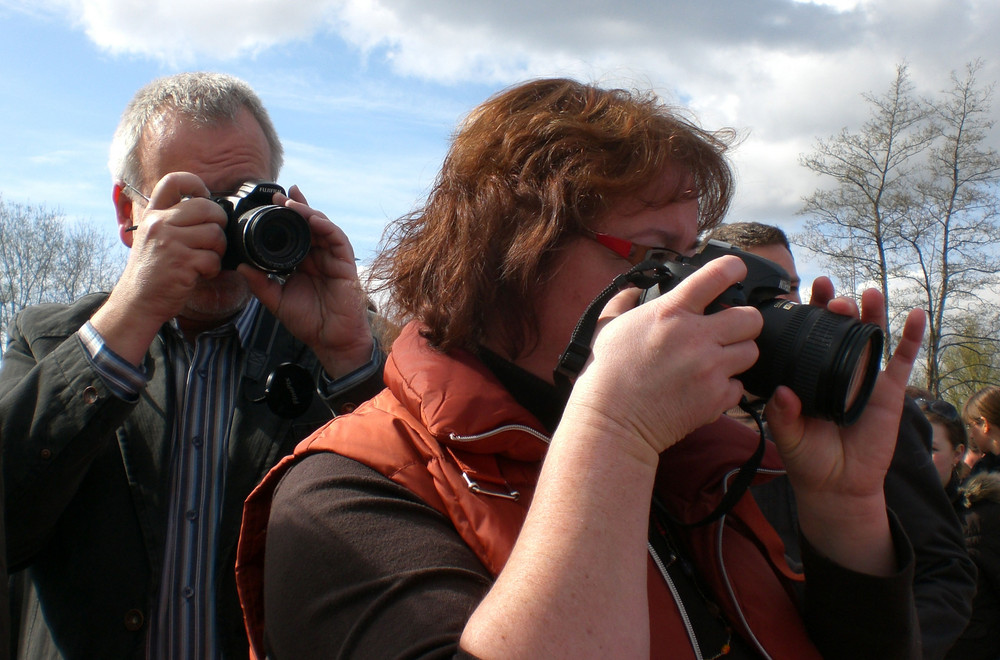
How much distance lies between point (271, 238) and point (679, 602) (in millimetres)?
1305

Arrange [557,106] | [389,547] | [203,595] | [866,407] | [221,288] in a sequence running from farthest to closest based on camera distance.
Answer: [221,288] < [203,595] < [557,106] < [866,407] < [389,547]

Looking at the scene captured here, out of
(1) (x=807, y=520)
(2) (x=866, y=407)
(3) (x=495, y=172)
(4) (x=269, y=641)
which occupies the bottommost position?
(4) (x=269, y=641)

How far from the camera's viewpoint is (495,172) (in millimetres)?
1525

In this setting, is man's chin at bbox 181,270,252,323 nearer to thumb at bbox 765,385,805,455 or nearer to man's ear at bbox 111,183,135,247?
man's ear at bbox 111,183,135,247

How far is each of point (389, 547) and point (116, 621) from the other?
948 millimetres

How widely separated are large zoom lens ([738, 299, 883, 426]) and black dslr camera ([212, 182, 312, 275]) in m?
1.21

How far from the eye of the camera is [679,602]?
4.05 ft

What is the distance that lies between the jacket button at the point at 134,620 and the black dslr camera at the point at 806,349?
1.28 meters

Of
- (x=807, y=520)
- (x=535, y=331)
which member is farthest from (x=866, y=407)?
(x=535, y=331)

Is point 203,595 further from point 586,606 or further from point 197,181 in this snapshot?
point 586,606

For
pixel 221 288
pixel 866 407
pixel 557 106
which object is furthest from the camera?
pixel 221 288

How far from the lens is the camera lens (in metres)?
1.94

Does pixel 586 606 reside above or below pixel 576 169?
below

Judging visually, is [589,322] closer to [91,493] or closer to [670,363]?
[670,363]
